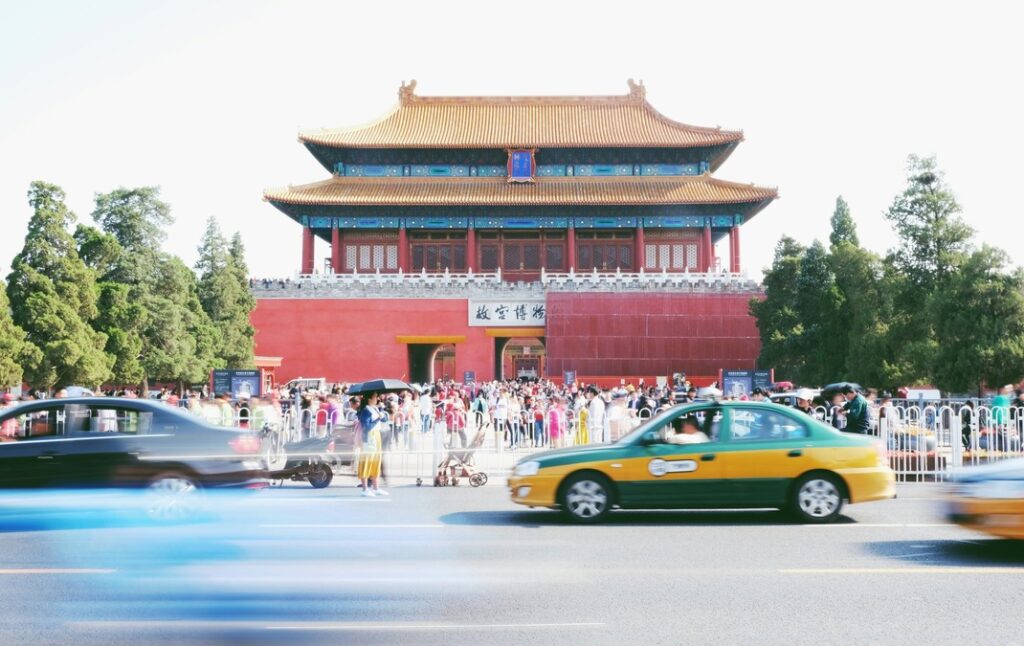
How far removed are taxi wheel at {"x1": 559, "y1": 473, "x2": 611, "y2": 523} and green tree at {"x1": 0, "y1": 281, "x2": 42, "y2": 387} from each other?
17.0 m

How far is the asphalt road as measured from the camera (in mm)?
2777

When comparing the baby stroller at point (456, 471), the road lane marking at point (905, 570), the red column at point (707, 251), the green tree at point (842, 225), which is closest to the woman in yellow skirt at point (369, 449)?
the baby stroller at point (456, 471)

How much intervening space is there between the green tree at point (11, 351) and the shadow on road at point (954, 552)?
64.2ft

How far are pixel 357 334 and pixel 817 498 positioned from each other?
28319 millimetres

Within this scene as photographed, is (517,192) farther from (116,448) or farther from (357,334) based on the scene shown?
(116,448)

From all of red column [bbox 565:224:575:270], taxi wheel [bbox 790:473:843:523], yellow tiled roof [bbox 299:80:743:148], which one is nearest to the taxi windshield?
taxi wheel [bbox 790:473:843:523]

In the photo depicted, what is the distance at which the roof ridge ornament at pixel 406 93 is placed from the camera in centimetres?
4200

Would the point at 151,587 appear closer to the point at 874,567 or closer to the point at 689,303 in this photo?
the point at 874,567

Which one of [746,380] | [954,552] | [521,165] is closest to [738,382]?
[746,380]

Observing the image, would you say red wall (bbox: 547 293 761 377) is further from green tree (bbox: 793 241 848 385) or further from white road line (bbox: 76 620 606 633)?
white road line (bbox: 76 620 606 633)

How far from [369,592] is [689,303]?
3263 cm

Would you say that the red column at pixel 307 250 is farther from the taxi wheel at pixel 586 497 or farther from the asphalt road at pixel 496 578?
the taxi wheel at pixel 586 497

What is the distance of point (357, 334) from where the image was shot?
115 ft

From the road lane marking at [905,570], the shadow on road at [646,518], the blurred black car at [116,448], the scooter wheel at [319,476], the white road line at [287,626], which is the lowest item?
the road lane marking at [905,570]
